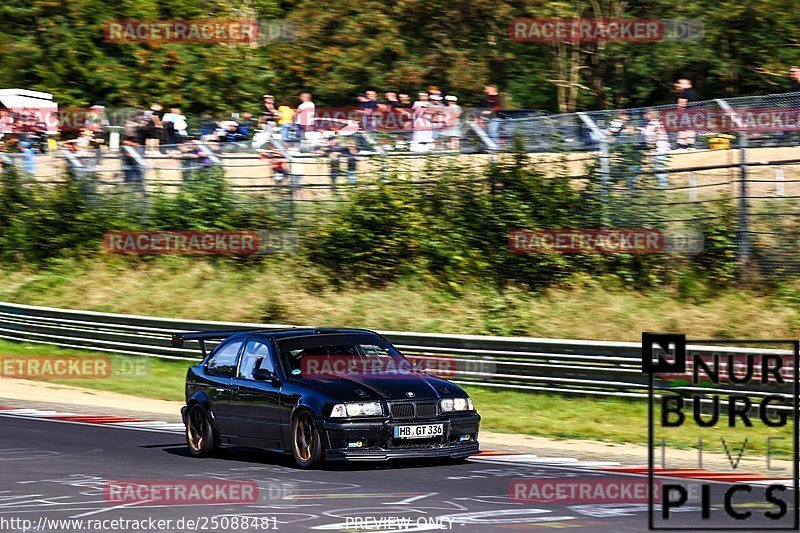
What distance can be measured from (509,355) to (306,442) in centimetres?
751

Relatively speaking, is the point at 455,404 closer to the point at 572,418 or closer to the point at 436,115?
the point at 572,418

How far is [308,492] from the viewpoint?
1055 cm

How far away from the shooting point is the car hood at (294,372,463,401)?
38.9ft

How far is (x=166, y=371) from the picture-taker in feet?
76.5

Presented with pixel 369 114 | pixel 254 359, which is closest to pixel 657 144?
pixel 369 114

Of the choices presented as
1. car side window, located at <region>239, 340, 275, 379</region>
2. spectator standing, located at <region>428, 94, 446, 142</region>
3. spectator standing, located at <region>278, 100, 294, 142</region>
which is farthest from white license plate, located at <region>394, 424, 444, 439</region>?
spectator standing, located at <region>278, 100, 294, 142</region>

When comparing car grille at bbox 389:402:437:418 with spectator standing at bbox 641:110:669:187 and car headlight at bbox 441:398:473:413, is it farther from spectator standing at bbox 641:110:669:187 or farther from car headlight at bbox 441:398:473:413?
spectator standing at bbox 641:110:669:187

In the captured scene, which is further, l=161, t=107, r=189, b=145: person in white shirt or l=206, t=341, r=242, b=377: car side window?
l=161, t=107, r=189, b=145: person in white shirt

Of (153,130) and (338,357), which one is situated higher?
(153,130)

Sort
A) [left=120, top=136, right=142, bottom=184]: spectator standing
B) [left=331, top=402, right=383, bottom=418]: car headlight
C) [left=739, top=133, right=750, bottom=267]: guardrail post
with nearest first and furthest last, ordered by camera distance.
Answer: [left=331, top=402, right=383, bottom=418]: car headlight, [left=739, top=133, right=750, bottom=267]: guardrail post, [left=120, top=136, right=142, bottom=184]: spectator standing

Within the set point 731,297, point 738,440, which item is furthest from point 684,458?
point 731,297

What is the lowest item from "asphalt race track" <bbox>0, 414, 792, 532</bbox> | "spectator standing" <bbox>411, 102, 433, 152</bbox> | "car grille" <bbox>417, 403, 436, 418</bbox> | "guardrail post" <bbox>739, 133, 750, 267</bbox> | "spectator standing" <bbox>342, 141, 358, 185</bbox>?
"asphalt race track" <bbox>0, 414, 792, 532</bbox>

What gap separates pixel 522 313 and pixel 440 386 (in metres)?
10.4

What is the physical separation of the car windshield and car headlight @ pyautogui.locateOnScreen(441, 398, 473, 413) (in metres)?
0.92
